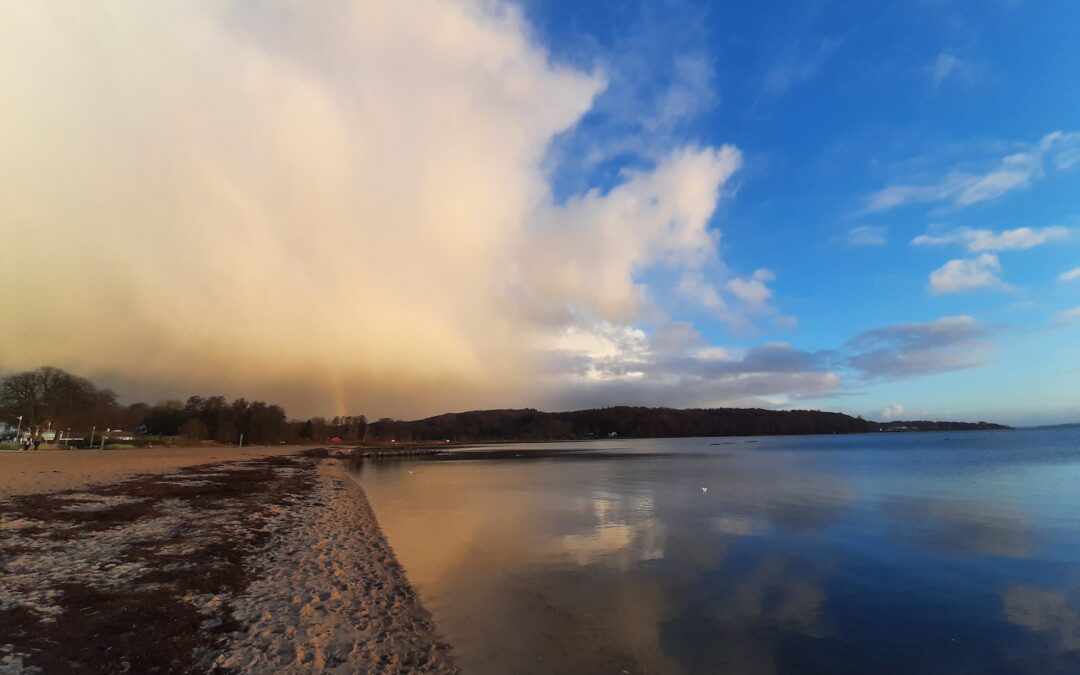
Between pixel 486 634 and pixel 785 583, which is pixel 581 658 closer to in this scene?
pixel 486 634

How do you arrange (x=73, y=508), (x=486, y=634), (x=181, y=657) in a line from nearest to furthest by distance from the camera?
(x=181, y=657)
(x=486, y=634)
(x=73, y=508)

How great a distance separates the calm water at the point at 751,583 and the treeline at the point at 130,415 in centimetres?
8151

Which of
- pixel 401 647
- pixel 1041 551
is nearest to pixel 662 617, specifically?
pixel 401 647

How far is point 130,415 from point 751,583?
143m

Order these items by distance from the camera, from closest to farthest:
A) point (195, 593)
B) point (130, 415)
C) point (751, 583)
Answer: point (195, 593) < point (751, 583) < point (130, 415)

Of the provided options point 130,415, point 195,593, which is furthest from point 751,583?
point 130,415

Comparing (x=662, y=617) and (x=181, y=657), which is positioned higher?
(x=181, y=657)

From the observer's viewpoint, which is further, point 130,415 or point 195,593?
point 130,415

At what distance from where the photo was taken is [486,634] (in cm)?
1041

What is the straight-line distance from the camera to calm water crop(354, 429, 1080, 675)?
9.63 meters

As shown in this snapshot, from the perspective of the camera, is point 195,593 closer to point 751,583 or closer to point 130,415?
point 751,583

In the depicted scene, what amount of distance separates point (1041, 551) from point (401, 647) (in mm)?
21078

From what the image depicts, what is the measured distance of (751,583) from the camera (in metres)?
13.9

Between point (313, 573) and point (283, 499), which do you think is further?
point (283, 499)
